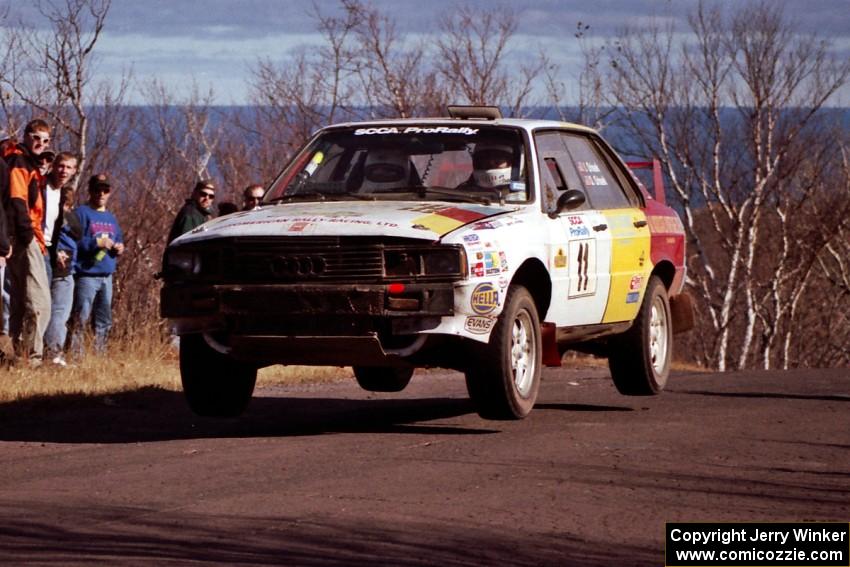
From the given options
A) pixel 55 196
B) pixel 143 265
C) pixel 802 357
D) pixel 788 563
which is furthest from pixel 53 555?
pixel 802 357

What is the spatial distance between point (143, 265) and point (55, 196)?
12180 millimetres

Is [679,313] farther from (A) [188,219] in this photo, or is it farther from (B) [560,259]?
(A) [188,219]

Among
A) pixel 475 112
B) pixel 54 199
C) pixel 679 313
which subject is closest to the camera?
pixel 475 112

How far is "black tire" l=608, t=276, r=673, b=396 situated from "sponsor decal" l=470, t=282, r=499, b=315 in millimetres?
2518

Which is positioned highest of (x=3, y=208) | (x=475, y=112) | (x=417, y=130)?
(x=475, y=112)

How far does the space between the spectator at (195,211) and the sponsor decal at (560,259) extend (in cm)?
494

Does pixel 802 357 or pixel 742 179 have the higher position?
pixel 742 179

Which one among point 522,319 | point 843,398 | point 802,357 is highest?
point 522,319

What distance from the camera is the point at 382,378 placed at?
38.5 feet

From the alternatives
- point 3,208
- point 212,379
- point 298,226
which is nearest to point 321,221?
point 298,226

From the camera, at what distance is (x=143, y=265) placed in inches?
1006

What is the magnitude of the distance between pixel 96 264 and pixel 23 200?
168cm

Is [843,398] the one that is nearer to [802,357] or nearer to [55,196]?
[55,196]

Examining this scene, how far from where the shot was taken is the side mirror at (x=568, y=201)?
10219mm
